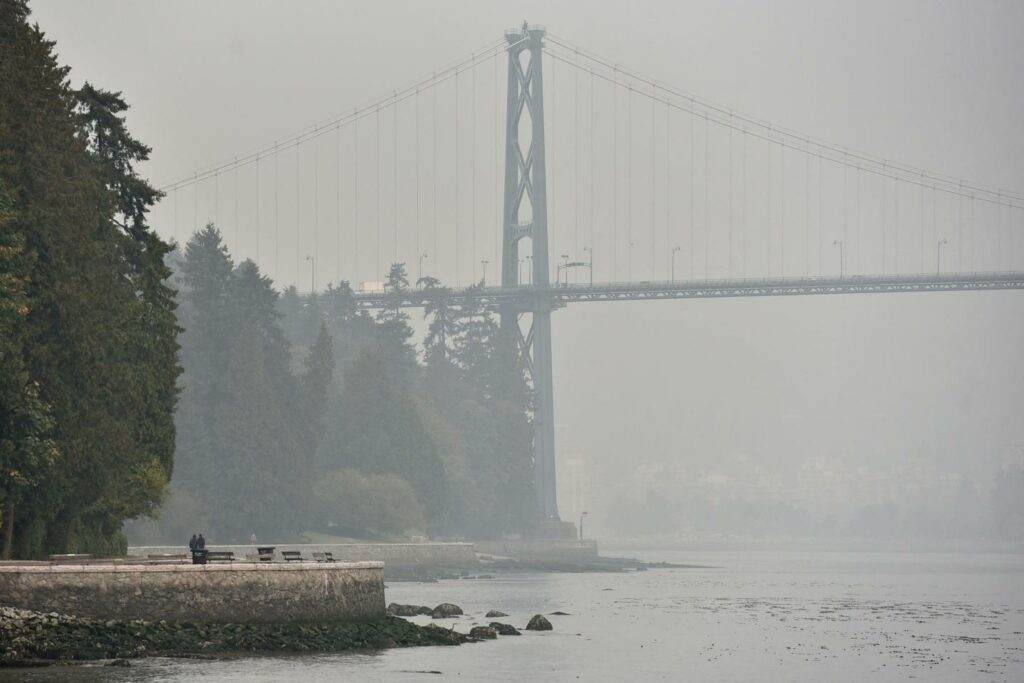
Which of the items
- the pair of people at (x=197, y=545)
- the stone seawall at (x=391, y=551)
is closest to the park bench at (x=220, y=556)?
the pair of people at (x=197, y=545)

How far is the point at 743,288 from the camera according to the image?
15225 cm

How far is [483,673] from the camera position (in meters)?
48.9

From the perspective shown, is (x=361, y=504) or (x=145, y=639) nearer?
(x=145, y=639)

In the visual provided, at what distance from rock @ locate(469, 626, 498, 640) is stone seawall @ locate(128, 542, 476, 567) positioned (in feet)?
110

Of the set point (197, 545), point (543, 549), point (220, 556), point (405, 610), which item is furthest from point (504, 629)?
point (543, 549)

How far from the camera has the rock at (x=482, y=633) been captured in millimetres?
59531

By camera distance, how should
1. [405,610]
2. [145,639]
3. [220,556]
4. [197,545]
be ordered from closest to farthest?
1. [145,639]
2. [197,545]
3. [220,556]
4. [405,610]

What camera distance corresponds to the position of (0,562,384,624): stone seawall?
46.8 metres

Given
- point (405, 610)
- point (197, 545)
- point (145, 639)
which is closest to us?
point (145, 639)

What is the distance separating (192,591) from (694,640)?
21047 mm

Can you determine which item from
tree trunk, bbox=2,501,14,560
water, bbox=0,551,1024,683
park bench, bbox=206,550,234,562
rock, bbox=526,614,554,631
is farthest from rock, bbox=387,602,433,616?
tree trunk, bbox=2,501,14,560

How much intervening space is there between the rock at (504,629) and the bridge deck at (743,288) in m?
91.4

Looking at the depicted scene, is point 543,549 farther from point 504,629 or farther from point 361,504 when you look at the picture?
point 504,629

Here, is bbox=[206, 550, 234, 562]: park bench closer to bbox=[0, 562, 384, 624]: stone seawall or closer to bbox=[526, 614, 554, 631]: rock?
bbox=[0, 562, 384, 624]: stone seawall
